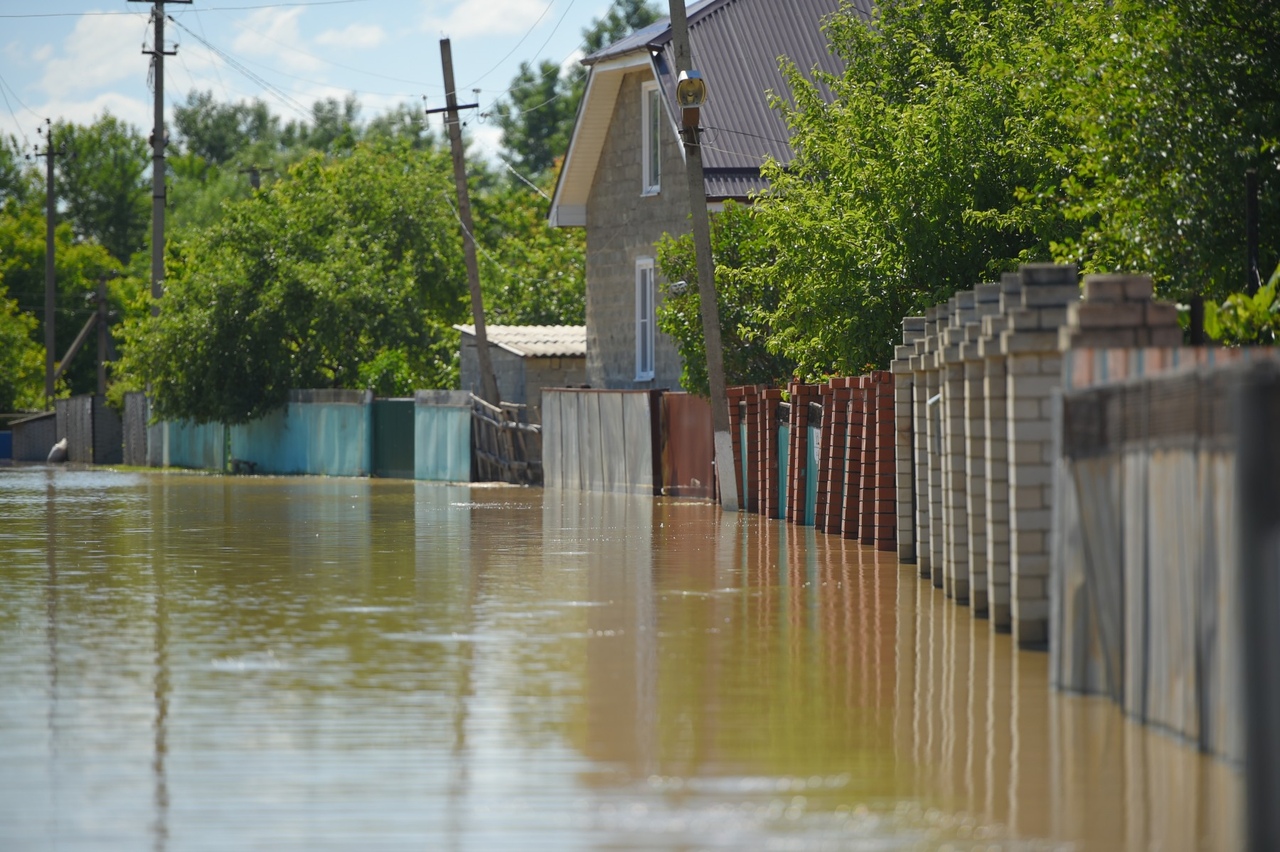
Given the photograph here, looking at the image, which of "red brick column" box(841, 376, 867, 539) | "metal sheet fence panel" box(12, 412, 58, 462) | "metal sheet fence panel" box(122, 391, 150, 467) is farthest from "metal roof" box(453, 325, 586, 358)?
"metal sheet fence panel" box(12, 412, 58, 462)

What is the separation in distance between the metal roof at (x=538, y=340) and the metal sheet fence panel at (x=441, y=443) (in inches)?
78.9

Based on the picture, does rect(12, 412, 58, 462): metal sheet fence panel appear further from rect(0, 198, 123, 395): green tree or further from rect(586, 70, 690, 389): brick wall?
rect(586, 70, 690, 389): brick wall

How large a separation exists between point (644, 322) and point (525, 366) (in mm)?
5394

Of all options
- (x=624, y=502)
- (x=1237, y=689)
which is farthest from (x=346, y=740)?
(x=624, y=502)

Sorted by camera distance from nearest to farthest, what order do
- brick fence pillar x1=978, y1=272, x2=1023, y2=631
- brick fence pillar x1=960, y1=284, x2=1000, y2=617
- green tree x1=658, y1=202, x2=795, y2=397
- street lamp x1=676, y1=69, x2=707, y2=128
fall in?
1. brick fence pillar x1=978, y1=272, x2=1023, y2=631
2. brick fence pillar x1=960, y1=284, x2=1000, y2=617
3. street lamp x1=676, y1=69, x2=707, y2=128
4. green tree x1=658, y1=202, x2=795, y2=397

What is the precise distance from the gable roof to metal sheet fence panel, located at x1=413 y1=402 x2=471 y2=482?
5.13m

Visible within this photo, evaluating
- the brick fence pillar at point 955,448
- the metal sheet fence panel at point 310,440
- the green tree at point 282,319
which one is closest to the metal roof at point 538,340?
the metal sheet fence panel at point 310,440

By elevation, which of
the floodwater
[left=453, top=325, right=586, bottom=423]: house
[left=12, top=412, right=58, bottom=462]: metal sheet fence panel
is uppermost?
[left=453, top=325, right=586, bottom=423]: house

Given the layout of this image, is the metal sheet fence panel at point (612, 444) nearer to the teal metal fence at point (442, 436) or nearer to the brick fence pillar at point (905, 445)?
the teal metal fence at point (442, 436)

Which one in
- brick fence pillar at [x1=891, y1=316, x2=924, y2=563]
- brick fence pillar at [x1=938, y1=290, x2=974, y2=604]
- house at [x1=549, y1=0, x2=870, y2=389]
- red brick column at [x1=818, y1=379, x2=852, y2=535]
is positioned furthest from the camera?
house at [x1=549, y1=0, x2=870, y2=389]

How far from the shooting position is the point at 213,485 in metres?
38.6

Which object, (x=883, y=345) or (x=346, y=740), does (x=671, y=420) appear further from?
(x=346, y=740)

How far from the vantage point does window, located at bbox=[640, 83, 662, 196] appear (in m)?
35.8

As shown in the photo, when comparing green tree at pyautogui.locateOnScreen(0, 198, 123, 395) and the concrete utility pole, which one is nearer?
the concrete utility pole
